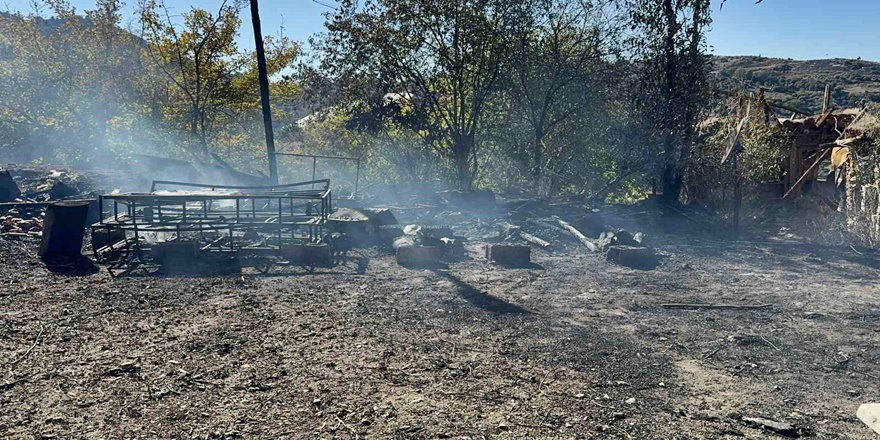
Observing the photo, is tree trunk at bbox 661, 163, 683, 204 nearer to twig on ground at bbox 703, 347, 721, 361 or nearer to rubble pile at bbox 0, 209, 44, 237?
twig on ground at bbox 703, 347, 721, 361

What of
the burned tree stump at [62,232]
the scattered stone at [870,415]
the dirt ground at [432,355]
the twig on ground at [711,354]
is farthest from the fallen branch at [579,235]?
the burned tree stump at [62,232]

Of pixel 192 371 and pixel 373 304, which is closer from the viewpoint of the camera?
pixel 192 371

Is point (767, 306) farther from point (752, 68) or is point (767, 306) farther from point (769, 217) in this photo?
point (752, 68)

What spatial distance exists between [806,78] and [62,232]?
153 ft

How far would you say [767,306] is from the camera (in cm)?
679

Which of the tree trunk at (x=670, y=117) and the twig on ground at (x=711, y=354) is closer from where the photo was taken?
the twig on ground at (x=711, y=354)

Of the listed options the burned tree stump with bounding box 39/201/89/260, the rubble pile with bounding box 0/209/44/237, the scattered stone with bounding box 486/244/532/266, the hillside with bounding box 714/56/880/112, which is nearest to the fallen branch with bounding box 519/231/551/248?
the scattered stone with bounding box 486/244/532/266

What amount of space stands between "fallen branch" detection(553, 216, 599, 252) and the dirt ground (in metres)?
1.91

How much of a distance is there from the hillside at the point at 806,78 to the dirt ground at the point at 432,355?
2929 centimetres

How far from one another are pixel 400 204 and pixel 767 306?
10.3 m

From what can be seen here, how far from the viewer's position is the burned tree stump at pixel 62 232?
9.12m

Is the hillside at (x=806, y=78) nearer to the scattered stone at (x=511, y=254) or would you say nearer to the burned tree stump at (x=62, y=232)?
the scattered stone at (x=511, y=254)

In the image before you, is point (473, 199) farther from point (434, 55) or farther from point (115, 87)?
point (115, 87)

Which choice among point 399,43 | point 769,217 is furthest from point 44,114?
point 769,217
